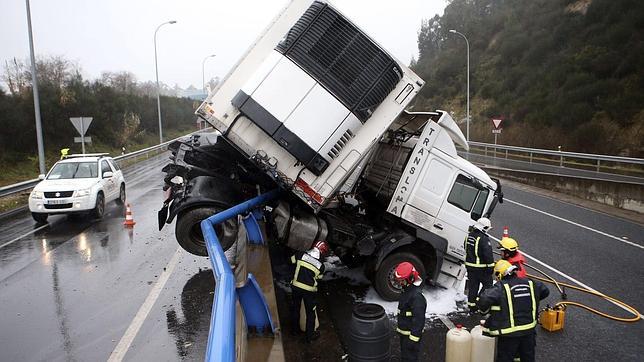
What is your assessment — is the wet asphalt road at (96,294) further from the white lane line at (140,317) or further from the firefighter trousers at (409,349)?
the firefighter trousers at (409,349)

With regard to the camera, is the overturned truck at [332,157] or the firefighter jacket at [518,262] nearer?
the firefighter jacket at [518,262]

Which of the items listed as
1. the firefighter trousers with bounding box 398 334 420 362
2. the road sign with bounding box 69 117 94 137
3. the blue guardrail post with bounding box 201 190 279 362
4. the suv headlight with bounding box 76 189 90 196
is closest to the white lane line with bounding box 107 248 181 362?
the blue guardrail post with bounding box 201 190 279 362

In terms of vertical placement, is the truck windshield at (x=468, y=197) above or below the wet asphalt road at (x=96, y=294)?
above

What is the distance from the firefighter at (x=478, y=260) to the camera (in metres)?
7.26

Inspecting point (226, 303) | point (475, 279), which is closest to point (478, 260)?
point (475, 279)

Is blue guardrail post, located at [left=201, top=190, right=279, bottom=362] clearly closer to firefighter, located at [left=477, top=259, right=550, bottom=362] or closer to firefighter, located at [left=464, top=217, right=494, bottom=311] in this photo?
firefighter, located at [left=477, top=259, right=550, bottom=362]

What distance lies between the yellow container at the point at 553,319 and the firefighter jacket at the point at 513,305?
75.8 inches

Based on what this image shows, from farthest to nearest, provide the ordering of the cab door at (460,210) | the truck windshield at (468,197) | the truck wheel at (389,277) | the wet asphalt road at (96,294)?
1. the truck windshield at (468,197)
2. the cab door at (460,210)
3. the truck wheel at (389,277)
4. the wet asphalt road at (96,294)

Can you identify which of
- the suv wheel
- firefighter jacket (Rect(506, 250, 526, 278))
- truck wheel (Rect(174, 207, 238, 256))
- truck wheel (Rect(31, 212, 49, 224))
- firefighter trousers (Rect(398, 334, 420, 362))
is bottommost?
truck wheel (Rect(31, 212, 49, 224))

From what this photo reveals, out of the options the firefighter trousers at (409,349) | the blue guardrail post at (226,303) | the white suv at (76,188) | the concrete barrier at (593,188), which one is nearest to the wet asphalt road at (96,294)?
the white suv at (76,188)

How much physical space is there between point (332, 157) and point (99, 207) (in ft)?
29.1

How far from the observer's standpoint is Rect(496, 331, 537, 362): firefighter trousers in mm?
5094

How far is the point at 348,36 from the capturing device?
696cm

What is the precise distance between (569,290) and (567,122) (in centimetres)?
2228
